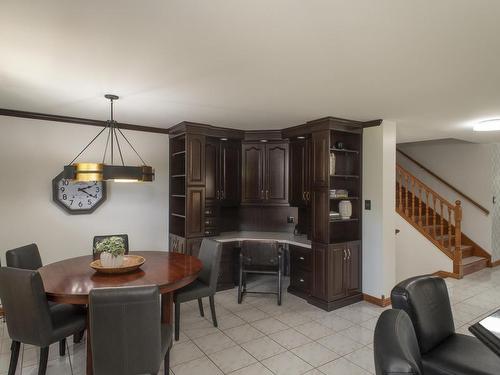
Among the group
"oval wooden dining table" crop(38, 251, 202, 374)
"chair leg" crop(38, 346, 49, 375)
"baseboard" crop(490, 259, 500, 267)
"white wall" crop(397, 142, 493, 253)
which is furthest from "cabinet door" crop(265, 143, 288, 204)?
"baseboard" crop(490, 259, 500, 267)

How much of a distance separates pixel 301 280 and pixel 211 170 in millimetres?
2032

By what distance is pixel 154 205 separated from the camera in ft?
15.1

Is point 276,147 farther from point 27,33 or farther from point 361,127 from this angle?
Answer: point 27,33

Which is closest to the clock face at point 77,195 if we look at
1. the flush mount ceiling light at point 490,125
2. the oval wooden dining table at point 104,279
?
the oval wooden dining table at point 104,279

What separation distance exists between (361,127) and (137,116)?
112 inches

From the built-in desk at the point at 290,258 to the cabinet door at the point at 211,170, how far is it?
644mm

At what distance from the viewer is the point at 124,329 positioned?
6.47ft

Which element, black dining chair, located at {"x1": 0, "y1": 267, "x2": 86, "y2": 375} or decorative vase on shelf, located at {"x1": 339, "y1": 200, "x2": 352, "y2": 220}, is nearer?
black dining chair, located at {"x1": 0, "y1": 267, "x2": 86, "y2": 375}

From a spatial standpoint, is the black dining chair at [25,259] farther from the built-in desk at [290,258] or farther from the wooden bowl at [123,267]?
the built-in desk at [290,258]

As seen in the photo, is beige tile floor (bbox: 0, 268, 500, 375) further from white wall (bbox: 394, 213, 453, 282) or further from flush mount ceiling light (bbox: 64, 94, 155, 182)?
flush mount ceiling light (bbox: 64, 94, 155, 182)

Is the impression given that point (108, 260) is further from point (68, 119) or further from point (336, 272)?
point (336, 272)

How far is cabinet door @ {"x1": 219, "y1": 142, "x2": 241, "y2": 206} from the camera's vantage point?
486 centimetres

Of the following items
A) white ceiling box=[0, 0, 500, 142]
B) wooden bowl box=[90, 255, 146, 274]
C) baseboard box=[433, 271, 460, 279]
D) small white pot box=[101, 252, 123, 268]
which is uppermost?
white ceiling box=[0, 0, 500, 142]

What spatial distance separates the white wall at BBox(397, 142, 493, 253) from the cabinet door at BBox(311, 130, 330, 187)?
3928 millimetres
